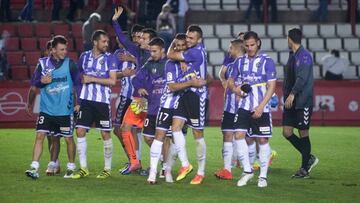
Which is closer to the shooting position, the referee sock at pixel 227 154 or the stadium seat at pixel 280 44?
the referee sock at pixel 227 154

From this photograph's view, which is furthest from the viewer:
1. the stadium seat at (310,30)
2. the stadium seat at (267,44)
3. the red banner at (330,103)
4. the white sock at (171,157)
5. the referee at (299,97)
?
the stadium seat at (310,30)

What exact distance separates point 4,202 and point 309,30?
19695 millimetres

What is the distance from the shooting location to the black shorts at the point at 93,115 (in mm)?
14531

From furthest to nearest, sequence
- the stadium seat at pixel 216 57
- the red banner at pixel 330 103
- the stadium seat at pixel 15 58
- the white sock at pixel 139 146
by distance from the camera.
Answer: the stadium seat at pixel 216 57
the stadium seat at pixel 15 58
the red banner at pixel 330 103
the white sock at pixel 139 146

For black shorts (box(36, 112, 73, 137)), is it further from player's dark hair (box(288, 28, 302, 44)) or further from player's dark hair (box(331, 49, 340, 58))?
player's dark hair (box(331, 49, 340, 58))

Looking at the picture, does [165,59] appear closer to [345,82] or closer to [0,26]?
[345,82]

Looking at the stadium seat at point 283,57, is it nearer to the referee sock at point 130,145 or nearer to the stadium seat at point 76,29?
the stadium seat at point 76,29

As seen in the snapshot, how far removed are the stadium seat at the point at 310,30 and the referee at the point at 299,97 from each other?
15445 millimetres

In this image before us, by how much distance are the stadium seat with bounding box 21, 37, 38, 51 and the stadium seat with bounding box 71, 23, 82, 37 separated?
3.79 feet

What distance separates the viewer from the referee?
1473 centimetres

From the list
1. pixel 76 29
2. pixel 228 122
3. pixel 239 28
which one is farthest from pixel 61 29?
pixel 228 122

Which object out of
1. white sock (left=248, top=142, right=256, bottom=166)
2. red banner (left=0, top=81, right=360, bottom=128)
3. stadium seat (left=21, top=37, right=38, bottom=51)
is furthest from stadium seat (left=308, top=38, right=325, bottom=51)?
white sock (left=248, top=142, right=256, bottom=166)

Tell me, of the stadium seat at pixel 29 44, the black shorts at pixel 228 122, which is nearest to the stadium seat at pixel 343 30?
the stadium seat at pixel 29 44

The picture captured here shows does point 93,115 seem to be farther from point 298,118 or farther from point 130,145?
point 298,118
